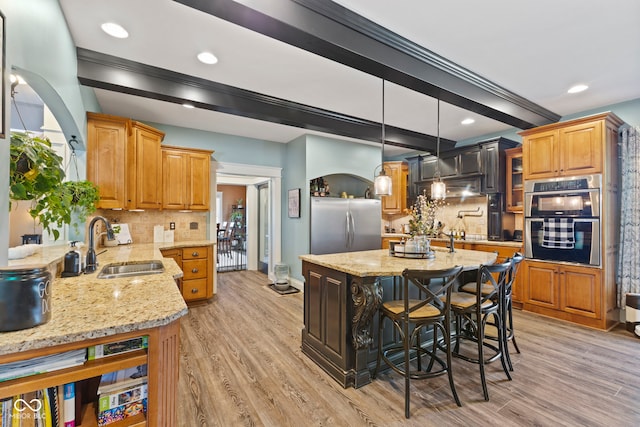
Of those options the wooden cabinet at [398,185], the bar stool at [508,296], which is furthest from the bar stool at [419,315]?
the wooden cabinet at [398,185]

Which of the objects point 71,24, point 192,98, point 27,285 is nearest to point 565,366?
point 27,285

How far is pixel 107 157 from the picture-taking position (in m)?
3.30

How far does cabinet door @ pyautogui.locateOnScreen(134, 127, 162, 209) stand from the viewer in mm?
3697

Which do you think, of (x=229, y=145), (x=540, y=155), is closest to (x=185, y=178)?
(x=229, y=145)

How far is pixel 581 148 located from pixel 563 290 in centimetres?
178

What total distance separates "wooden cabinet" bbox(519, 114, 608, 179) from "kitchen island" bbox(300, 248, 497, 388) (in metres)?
2.22

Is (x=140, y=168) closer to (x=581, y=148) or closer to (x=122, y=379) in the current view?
(x=122, y=379)

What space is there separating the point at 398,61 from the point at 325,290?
2035 millimetres

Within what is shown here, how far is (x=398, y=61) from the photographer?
2359 mm

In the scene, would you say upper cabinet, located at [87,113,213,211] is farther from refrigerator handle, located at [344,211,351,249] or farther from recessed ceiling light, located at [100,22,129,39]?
refrigerator handle, located at [344,211,351,249]

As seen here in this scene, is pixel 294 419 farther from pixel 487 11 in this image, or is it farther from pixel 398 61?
pixel 487 11

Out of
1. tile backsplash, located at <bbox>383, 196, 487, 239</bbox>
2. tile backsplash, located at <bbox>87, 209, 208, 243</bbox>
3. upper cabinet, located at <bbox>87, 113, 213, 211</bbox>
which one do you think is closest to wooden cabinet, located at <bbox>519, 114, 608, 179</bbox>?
tile backsplash, located at <bbox>383, 196, 487, 239</bbox>

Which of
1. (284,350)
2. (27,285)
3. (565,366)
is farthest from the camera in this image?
(284,350)

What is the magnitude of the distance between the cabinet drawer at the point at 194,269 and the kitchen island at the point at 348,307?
2.24 meters
